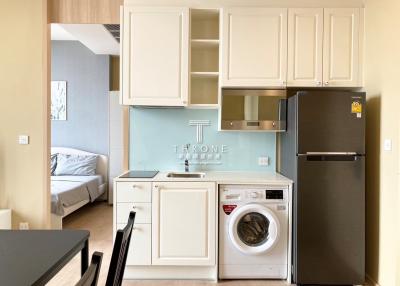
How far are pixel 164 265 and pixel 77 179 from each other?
9.35ft

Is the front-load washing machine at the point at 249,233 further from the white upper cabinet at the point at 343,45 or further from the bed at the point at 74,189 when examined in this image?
the bed at the point at 74,189

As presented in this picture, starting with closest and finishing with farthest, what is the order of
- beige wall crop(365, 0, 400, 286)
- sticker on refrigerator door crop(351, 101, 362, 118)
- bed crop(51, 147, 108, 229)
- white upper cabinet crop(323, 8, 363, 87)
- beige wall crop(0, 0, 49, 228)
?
beige wall crop(365, 0, 400, 286)
sticker on refrigerator door crop(351, 101, 362, 118)
white upper cabinet crop(323, 8, 363, 87)
beige wall crop(0, 0, 49, 228)
bed crop(51, 147, 108, 229)

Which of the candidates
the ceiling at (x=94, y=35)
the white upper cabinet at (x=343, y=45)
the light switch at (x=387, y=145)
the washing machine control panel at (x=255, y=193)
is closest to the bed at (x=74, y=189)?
the ceiling at (x=94, y=35)

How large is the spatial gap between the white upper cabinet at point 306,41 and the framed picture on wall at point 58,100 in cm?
441

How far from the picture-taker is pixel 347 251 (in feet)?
8.00

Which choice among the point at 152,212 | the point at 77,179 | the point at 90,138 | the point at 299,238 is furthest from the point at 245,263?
the point at 90,138

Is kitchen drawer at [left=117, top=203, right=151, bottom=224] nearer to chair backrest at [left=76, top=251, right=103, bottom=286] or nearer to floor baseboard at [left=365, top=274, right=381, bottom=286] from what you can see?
chair backrest at [left=76, top=251, right=103, bottom=286]

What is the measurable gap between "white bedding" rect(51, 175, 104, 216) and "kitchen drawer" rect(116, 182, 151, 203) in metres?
1.56

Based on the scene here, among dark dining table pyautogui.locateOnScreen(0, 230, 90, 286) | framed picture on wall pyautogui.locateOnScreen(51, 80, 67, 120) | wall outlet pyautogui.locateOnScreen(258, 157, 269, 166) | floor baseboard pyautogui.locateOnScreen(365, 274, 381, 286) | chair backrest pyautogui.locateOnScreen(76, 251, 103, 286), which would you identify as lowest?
floor baseboard pyautogui.locateOnScreen(365, 274, 381, 286)

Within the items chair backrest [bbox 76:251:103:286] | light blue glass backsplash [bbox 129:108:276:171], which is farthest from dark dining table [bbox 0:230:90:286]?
light blue glass backsplash [bbox 129:108:276:171]

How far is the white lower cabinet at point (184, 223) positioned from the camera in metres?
2.54

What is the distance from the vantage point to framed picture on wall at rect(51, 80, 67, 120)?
5539 millimetres

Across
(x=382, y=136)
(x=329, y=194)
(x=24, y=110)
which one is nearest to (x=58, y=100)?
(x=24, y=110)

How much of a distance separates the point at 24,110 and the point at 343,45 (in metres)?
3.21
